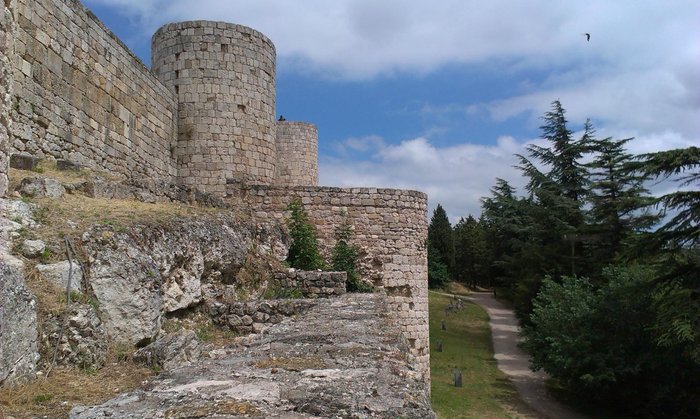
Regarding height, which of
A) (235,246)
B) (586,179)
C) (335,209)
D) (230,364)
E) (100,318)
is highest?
(586,179)

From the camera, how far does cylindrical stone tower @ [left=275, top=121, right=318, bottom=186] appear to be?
23.9m

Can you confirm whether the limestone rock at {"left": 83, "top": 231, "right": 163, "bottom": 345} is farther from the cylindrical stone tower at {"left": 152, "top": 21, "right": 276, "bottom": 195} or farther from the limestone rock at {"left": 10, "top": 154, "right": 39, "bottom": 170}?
the cylindrical stone tower at {"left": 152, "top": 21, "right": 276, "bottom": 195}

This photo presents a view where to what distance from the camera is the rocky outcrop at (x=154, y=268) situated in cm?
390

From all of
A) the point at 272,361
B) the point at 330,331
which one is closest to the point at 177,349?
the point at 272,361

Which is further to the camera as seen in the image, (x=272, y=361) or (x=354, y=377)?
(x=272, y=361)

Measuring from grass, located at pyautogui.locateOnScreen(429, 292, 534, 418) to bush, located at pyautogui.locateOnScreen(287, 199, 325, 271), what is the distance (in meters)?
7.16

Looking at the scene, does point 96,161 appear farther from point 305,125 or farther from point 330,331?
point 305,125

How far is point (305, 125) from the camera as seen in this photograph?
79.8 feet

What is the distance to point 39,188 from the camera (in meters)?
5.36

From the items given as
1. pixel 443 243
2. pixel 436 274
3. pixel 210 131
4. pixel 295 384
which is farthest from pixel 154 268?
pixel 443 243

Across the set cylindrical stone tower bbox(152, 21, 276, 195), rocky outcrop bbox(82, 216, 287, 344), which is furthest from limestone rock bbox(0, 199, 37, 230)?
cylindrical stone tower bbox(152, 21, 276, 195)

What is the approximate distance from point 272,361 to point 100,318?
1.18 metres

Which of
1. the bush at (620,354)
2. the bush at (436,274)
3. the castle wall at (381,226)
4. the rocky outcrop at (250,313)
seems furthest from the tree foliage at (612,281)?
the bush at (436,274)

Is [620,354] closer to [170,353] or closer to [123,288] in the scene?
[170,353]
